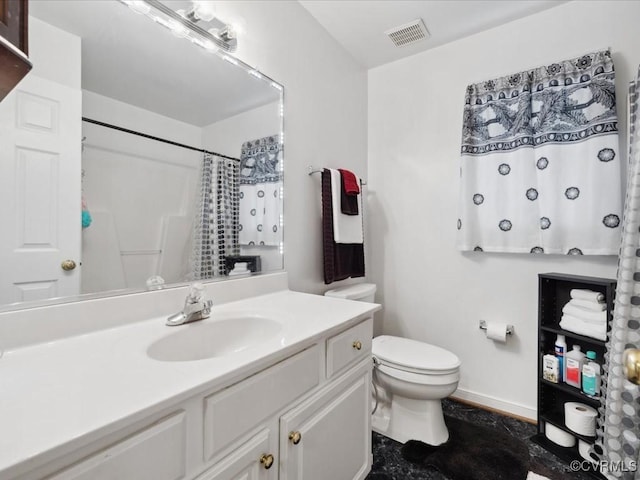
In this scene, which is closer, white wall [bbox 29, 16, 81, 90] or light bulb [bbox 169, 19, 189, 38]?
white wall [bbox 29, 16, 81, 90]

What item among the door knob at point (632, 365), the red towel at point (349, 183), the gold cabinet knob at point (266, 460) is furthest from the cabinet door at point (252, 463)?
the red towel at point (349, 183)

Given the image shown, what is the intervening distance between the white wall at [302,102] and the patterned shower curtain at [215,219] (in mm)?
319

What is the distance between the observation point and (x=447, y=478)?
1.33 metres

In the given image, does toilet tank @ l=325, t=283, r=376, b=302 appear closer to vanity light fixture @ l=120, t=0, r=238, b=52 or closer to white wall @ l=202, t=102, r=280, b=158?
white wall @ l=202, t=102, r=280, b=158

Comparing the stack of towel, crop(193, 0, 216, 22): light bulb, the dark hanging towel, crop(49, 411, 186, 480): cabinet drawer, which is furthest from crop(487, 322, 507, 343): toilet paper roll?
crop(193, 0, 216, 22): light bulb

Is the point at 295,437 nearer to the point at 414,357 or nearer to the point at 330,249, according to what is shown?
the point at 414,357

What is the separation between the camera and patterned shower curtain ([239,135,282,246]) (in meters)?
1.44

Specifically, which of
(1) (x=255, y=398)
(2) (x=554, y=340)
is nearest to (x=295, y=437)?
(1) (x=255, y=398)

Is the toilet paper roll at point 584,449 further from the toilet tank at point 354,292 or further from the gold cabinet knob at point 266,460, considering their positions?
the gold cabinet knob at point 266,460

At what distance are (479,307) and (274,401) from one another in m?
1.61

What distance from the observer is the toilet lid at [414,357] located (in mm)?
1479

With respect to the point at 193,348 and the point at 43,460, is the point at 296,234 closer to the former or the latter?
the point at 193,348

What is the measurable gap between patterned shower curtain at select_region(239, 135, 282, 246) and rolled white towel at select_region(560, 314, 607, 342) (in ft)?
4.94

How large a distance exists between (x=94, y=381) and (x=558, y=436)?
201 centimetres
